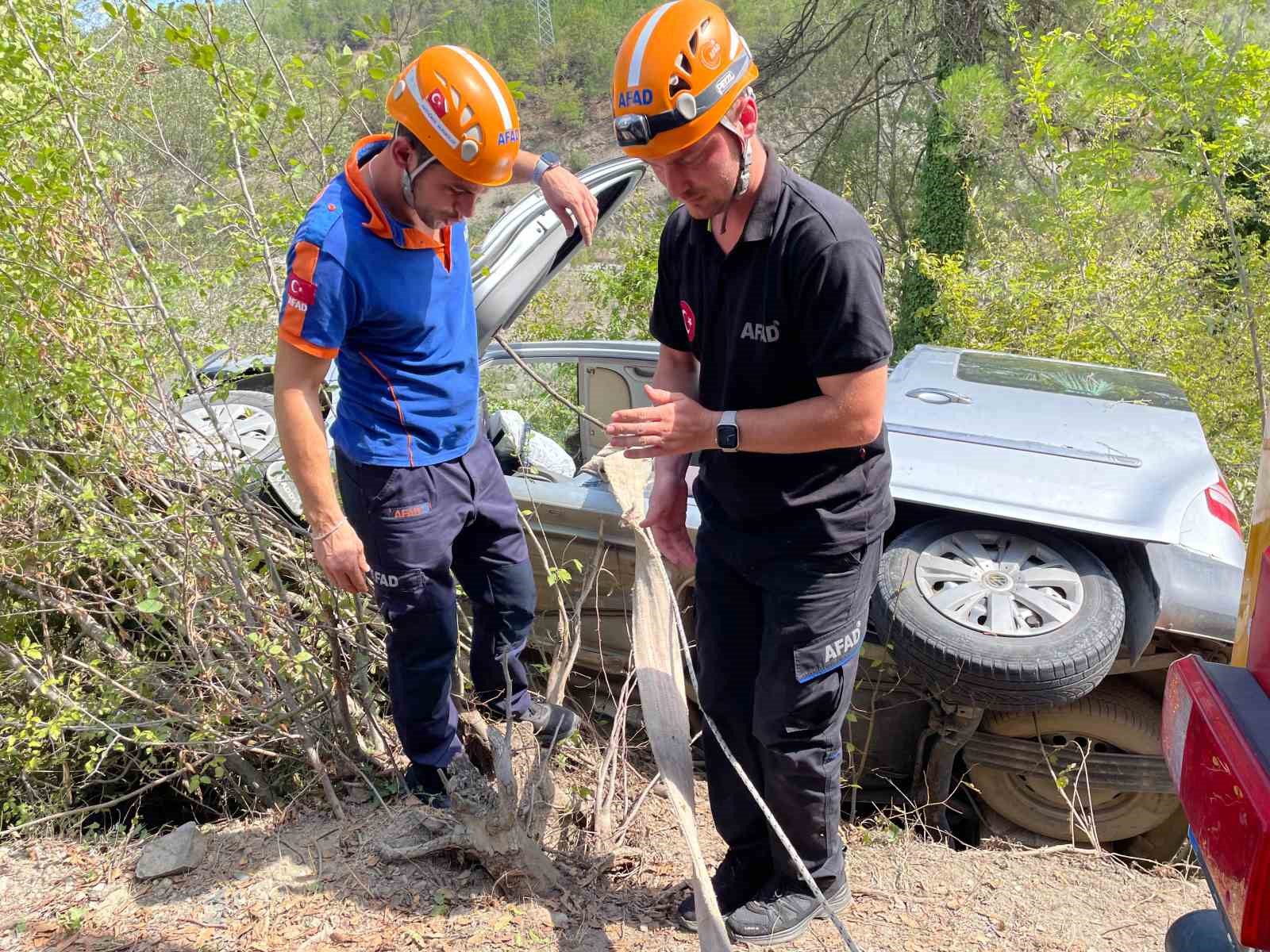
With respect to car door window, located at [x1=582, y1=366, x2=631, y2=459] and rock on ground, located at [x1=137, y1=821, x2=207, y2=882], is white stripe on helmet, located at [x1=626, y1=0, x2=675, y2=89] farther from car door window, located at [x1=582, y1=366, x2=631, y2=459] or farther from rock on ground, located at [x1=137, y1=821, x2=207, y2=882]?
car door window, located at [x1=582, y1=366, x2=631, y2=459]

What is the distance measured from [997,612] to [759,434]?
1407 millimetres

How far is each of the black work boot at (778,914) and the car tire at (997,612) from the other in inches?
30.4

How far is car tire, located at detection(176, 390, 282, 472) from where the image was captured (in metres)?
3.12

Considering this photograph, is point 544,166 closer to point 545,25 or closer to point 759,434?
point 759,434

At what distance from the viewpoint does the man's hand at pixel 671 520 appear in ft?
8.66

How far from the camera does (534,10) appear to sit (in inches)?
1251

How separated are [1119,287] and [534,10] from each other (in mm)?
30239

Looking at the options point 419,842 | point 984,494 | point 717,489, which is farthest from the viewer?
point 984,494

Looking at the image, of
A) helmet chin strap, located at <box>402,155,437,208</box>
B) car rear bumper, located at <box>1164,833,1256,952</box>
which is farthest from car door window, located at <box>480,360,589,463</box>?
car rear bumper, located at <box>1164,833,1256,952</box>

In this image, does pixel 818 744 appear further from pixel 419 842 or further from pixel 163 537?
pixel 163 537

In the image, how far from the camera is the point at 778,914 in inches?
100

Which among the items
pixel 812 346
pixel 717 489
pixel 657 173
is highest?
pixel 657 173

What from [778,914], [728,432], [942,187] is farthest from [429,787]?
[942,187]

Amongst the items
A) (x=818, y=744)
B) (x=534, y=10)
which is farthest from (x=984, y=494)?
(x=534, y=10)
